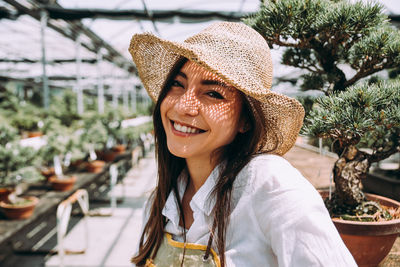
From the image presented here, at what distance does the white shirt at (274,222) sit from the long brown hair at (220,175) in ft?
0.07

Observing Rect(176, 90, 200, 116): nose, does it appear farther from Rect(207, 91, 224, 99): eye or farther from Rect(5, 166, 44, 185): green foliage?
Rect(5, 166, 44, 185): green foliage

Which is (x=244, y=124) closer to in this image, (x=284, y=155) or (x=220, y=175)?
(x=220, y=175)

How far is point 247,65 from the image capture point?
0.78 m

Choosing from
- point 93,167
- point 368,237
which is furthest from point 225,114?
point 93,167

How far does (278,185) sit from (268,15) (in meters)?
0.56

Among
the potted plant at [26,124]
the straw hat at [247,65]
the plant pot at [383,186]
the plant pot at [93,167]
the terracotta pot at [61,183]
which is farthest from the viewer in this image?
the potted plant at [26,124]

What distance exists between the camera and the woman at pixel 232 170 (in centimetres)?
63

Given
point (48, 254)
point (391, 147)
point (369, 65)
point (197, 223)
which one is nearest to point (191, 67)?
point (197, 223)

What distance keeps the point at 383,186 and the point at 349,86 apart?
2.51 feet

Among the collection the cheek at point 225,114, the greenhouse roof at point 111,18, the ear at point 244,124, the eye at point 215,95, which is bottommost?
the ear at point 244,124

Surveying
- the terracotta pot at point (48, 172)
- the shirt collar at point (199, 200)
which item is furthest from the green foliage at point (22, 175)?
the shirt collar at point (199, 200)

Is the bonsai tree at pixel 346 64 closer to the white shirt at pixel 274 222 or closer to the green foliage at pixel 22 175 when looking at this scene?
the white shirt at pixel 274 222

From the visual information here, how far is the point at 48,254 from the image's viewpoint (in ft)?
11.2

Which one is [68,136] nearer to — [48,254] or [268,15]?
[48,254]
